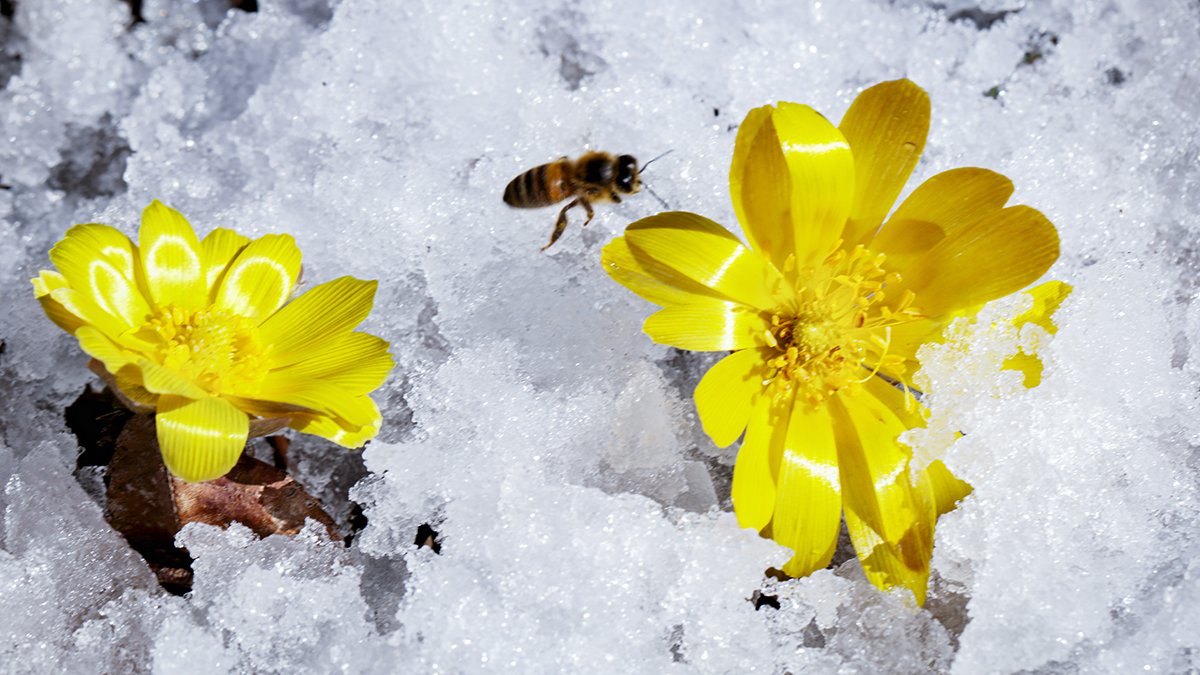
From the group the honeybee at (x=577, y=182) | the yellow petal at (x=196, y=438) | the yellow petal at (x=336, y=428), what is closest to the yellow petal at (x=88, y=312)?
the yellow petal at (x=196, y=438)

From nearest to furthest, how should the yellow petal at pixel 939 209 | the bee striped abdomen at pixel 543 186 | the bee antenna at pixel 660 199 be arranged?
the yellow petal at pixel 939 209, the bee striped abdomen at pixel 543 186, the bee antenna at pixel 660 199

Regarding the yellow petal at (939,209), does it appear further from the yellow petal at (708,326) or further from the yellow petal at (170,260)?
the yellow petal at (170,260)

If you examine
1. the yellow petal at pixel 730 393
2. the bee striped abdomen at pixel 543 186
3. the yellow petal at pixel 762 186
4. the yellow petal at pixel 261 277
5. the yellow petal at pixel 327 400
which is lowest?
the yellow petal at pixel 327 400

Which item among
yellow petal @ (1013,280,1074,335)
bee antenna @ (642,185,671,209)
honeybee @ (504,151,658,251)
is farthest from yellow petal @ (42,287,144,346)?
yellow petal @ (1013,280,1074,335)

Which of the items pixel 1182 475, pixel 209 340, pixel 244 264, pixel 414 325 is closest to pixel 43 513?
pixel 209 340

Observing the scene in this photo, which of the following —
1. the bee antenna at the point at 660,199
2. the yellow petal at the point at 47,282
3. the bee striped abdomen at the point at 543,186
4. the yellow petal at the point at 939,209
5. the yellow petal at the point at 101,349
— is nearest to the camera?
the yellow petal at the point at 101,349

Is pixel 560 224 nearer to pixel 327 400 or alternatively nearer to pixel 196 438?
pixel 327 400

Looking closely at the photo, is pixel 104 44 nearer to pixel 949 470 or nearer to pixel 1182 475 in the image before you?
pixel 949 470
